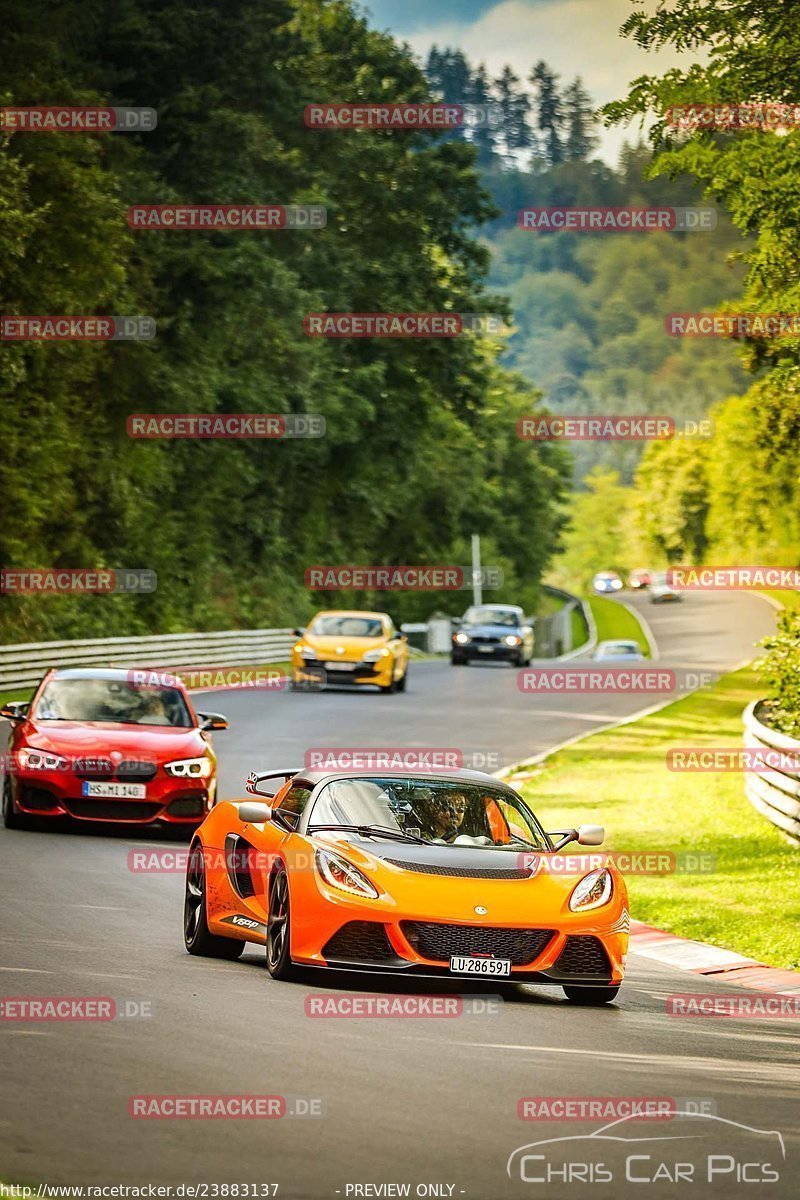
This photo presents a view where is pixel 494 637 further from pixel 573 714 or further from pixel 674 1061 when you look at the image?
pixel 674 1061

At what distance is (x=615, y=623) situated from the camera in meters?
116

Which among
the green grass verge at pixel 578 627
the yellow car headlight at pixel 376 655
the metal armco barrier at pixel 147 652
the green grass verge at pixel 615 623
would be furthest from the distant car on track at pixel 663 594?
the yellow car headlight at pixel 376 655

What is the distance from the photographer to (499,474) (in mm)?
112188

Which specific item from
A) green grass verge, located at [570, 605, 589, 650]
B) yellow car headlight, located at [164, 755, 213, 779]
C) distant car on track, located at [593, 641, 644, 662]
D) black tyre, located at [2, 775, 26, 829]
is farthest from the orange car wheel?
green grass verge, located at [570, 605, 589, 650]

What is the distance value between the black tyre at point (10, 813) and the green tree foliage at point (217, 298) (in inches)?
757

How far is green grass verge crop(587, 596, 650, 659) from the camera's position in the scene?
10467cm

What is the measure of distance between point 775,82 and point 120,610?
30350 millimetres

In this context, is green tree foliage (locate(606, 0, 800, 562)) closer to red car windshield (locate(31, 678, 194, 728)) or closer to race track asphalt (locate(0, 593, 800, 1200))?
red car windshield (locate(31, 678, 194, 728))

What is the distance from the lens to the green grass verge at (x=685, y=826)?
594 inches

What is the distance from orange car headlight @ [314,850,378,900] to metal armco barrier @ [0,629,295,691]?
2672 centimetres

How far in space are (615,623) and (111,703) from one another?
98.8 metres

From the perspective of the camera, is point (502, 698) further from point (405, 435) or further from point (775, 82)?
point (405, 435)

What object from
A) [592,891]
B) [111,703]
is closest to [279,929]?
[592,891]

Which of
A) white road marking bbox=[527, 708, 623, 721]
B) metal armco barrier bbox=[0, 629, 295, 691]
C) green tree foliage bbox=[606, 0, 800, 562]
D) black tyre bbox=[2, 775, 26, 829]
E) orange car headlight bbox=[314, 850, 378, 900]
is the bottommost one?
white road marking bbox=[527, 708, 623, 721]
